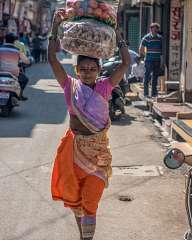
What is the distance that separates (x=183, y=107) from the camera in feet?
42.4

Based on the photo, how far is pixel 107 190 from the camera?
711cm

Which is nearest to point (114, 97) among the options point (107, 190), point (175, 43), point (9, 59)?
point (9, 59)

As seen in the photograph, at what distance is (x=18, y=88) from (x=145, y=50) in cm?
375

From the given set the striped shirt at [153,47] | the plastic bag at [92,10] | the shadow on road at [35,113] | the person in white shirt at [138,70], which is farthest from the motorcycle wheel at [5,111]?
the plastic bag at [92,10]

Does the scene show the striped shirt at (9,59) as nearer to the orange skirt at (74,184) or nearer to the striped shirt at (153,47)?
the striped shirt at (153,47)

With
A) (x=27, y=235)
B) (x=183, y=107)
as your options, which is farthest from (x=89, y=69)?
(x=183, y=107)

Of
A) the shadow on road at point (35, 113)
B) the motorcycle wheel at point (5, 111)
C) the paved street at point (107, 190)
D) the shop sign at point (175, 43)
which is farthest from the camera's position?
the shop sign at point (175, 43)

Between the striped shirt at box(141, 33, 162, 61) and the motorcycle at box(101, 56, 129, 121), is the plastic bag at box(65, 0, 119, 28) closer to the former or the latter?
the motorcycle at box(101, 56, 129, 121)

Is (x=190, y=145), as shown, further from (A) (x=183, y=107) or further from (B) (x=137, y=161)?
(A) (x=183, y=107)

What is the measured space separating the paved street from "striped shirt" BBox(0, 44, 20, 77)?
2004mm

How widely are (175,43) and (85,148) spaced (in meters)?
12.6

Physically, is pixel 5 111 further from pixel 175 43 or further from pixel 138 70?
pixel 175 43

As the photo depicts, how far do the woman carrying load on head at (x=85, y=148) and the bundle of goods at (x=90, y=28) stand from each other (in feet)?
0.37

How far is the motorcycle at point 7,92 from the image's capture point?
13000 millimetres
